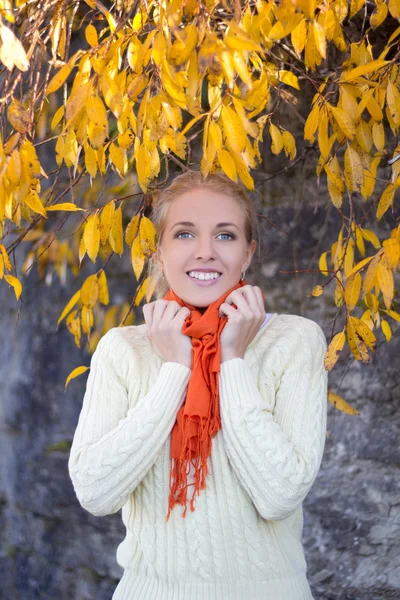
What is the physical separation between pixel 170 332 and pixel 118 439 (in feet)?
0.83

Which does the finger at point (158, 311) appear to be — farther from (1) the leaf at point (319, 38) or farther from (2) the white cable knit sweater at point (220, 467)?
(1) the leaf at point (319, 38)

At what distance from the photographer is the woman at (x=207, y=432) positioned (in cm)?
153

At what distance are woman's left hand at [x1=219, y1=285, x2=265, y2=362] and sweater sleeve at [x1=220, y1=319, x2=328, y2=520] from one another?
0.03m

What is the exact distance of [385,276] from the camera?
1500 mm

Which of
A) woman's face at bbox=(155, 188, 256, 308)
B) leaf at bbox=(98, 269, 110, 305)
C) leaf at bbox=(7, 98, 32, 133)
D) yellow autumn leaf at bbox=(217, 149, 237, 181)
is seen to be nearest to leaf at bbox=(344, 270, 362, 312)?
woman's face at bbox=(155, 188, 256, 308)

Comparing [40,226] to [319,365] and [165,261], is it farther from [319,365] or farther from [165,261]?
[319,365]

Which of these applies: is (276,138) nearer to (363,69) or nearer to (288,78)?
(288,78)

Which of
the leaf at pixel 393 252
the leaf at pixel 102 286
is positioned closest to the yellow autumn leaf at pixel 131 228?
the leaf at pixel 102 286

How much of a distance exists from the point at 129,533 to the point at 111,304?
Result: 126 cm

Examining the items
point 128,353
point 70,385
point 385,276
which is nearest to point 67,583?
point 70,385

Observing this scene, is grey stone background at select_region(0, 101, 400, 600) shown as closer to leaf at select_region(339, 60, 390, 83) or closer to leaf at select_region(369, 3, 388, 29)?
leaf at select_region(369, 3, 388, 29)

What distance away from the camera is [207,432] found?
1.58 metres

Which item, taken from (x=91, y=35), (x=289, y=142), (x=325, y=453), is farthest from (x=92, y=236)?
(x=325, y=453)

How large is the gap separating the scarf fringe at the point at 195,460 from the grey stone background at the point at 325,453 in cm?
109
